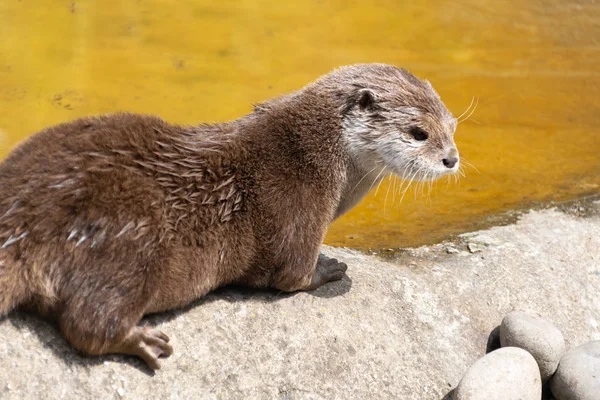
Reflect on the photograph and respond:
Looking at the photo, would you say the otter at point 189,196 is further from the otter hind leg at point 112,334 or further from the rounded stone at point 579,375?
the rounded stone at point 579,375

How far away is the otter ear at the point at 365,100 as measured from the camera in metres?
3.36

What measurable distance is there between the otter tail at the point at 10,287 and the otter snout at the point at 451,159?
1.84 meters

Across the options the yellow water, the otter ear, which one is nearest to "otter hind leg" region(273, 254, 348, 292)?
the otter ear

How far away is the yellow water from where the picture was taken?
5.22 metres

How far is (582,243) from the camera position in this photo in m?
4.33

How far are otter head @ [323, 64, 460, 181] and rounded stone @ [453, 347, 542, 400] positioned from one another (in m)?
0.85

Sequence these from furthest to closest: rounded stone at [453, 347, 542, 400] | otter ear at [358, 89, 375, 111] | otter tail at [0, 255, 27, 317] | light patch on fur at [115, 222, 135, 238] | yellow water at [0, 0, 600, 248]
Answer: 1. yellow water at [0, 0, 600, 248]
2. otter ear at [358, 89, 375, 111]
3. rounded stone at [453, 347, 542, 400]
4. light patch on fur at [115, 222, 135, 238]
5. otter tail at [0, 255, 27, 317]

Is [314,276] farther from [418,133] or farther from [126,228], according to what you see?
[126,228]

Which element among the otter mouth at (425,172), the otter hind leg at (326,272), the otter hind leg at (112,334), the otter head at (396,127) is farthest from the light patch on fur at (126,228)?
the otter mouth at (425,172)

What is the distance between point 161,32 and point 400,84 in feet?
12.4

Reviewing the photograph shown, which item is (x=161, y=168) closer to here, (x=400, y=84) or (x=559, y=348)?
(x=400, y=84)

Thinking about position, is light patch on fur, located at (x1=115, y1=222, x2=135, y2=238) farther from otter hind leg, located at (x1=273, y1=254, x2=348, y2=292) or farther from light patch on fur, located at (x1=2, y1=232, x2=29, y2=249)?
otter hind leg, located at (x1=273, y1=254, x2=348, y2=292)

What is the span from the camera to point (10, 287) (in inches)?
104

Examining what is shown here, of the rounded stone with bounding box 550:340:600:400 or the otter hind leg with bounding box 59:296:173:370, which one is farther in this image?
the rounded stone with bounding box 550:340:600:400
